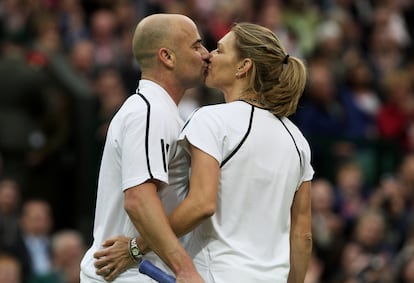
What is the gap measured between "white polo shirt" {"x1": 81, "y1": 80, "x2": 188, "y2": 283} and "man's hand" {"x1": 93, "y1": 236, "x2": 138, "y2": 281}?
0.12 ft

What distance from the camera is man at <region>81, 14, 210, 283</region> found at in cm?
530

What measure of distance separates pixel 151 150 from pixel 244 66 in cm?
57

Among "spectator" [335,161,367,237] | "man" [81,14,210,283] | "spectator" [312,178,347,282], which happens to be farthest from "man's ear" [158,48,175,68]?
"spectator" [335,161,367,237]

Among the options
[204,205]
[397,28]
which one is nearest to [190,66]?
[204,205]

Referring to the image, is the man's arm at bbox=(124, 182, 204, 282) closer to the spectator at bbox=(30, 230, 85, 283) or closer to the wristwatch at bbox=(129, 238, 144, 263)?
the wristwatch at bbox=(129, 238, 144, 263)

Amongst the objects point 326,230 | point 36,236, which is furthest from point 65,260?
point 326,230

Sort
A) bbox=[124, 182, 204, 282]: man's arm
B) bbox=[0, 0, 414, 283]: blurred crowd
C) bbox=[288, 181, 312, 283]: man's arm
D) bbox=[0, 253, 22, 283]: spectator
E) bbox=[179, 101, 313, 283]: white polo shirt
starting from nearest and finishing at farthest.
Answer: bbox=[124, 182, 204, 282]: man's arm
bbox=[179, 101, 313, 283]: white polo shirt
bbox=[288, 181, 312, 283]: man's arm
bbox=[0, 253, 22, 283]: spectator
bbox=[0, 0, 414, 283]: blurred crowd

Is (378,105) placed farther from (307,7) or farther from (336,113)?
(307,7)

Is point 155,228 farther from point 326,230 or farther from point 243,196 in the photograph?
point 326,230

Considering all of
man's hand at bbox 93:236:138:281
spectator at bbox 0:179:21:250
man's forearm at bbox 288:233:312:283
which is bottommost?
spectator at bbox 0:179:21:250

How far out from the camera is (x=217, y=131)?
5352 millimetres

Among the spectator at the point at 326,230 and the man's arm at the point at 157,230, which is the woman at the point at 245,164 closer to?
the man's arm at the point at 157,230

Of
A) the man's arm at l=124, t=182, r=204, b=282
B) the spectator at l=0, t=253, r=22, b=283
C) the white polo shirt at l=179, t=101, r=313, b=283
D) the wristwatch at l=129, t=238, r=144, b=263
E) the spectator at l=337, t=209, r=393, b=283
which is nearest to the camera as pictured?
the man's arm at l=124, t=182, r=204, b=282

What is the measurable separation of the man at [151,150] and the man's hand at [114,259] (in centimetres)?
3
